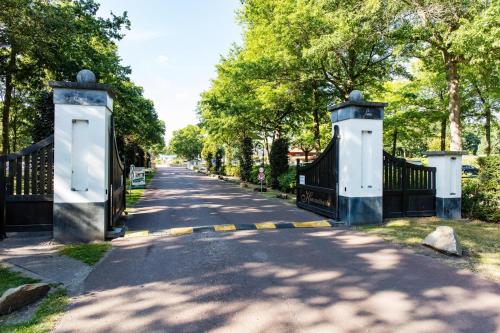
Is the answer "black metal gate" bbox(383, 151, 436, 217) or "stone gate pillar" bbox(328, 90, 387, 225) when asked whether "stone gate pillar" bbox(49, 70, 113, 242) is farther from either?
"black metal gate" bbox(383, 151, 436, 217)

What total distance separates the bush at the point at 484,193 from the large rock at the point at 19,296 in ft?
33.8

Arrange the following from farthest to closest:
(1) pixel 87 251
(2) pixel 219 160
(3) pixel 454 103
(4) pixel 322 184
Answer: (2) pixel 219 160, (3) pixel 454 103, (4) pixel 322 184, (1) pixel 87 251

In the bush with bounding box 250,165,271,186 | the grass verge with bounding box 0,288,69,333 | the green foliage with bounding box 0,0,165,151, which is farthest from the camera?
the bush with bounding box 250,165,271,186

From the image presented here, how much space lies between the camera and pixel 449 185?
32.1 ft

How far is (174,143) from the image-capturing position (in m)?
89.4

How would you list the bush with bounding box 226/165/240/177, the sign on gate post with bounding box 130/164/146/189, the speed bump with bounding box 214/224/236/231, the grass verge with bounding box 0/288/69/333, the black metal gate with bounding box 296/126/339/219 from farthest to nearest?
1. the bush with bounding box 226/165/240/177
2. the sign on gate post with bounding box 130/164/146/189
3. the black metal gate with bounding box 296/126/339/219
4. the speed bump with bounding box 214/224/236/231
5. the grass verge with bounding box 0/288/69/333

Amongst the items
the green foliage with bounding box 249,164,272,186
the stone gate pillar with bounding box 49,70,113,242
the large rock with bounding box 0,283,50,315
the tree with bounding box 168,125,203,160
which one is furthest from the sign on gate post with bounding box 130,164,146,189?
the tree with bounding box 168,125,203,160

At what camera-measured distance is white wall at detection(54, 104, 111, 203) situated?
23.1 ft

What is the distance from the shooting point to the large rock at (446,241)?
5922 mm

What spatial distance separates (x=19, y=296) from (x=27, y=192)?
4.21 metres

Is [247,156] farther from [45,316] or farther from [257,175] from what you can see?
[45,316]

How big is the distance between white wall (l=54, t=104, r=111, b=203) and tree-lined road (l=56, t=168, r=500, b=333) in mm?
1265

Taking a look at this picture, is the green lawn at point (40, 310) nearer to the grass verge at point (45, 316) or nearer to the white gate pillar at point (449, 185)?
the grass verge at point (45, 316)

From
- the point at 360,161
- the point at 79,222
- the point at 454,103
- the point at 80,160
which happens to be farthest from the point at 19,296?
the point at 454,103
